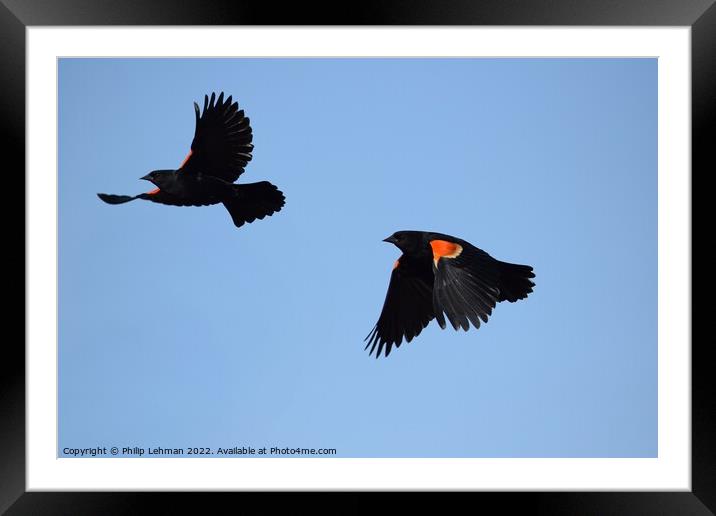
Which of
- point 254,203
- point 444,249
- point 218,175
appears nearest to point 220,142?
point 218,175

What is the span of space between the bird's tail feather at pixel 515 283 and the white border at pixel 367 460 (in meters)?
0.71

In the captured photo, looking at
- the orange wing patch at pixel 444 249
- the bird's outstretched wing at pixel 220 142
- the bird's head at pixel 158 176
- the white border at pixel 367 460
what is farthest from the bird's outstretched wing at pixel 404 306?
the bird's head at pixel 158 176

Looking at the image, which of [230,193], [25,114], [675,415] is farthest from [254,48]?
[675,415]

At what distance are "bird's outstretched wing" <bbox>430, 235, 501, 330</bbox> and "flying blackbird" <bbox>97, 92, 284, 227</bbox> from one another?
1012 mm

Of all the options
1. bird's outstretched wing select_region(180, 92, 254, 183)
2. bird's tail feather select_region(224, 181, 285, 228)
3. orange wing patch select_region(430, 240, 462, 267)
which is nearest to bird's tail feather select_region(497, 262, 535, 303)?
orange wing patch select_region(430, 240, 462, 267)

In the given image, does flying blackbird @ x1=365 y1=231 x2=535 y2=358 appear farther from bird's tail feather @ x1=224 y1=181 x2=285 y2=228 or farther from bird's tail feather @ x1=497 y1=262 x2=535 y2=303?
bird's tail feather @ x1=224 y1=181 x2=285 y2=228

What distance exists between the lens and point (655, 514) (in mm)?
2895

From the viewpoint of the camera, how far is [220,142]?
11.3 ft

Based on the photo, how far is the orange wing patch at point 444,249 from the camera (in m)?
3.26

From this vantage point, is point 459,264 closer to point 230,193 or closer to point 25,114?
point 230,193

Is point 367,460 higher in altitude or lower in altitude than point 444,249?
lower

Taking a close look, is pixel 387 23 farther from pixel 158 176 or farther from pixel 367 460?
pixel 367 460

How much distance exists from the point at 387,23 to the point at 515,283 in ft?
5.19

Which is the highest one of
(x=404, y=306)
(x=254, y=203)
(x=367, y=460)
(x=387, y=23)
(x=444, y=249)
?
(x=387, y=23)
